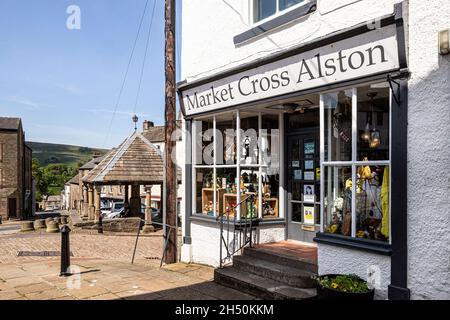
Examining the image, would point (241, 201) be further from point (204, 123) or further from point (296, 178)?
point (204, 123)

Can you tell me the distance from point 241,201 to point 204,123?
2115mm

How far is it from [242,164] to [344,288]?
3.50 meters

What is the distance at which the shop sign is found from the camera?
15.8 feet

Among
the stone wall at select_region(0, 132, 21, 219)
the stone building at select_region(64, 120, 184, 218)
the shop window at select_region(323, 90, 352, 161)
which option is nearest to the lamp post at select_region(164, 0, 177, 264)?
the shop window at select_region(323, 90, 352, 161)

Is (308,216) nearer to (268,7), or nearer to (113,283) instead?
(113,283)

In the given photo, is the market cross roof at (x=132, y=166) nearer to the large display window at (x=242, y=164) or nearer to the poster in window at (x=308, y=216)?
the large display window at (x=242, y=164)

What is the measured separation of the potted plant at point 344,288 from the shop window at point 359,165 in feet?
2.04

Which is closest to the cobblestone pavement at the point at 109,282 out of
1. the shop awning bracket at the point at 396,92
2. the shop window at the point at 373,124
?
the shop window at the point at 373,124

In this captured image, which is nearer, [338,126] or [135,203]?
[338,126]

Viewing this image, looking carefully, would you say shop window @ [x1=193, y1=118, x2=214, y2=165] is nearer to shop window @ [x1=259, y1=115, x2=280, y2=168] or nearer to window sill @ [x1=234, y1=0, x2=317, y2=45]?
Answer: shop window @ [x1=259, y1=115, x2=280, y2=168]

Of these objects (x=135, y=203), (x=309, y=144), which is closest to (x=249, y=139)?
(x=309, y=144)

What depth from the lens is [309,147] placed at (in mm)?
7258

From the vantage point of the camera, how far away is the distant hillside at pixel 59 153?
151m
